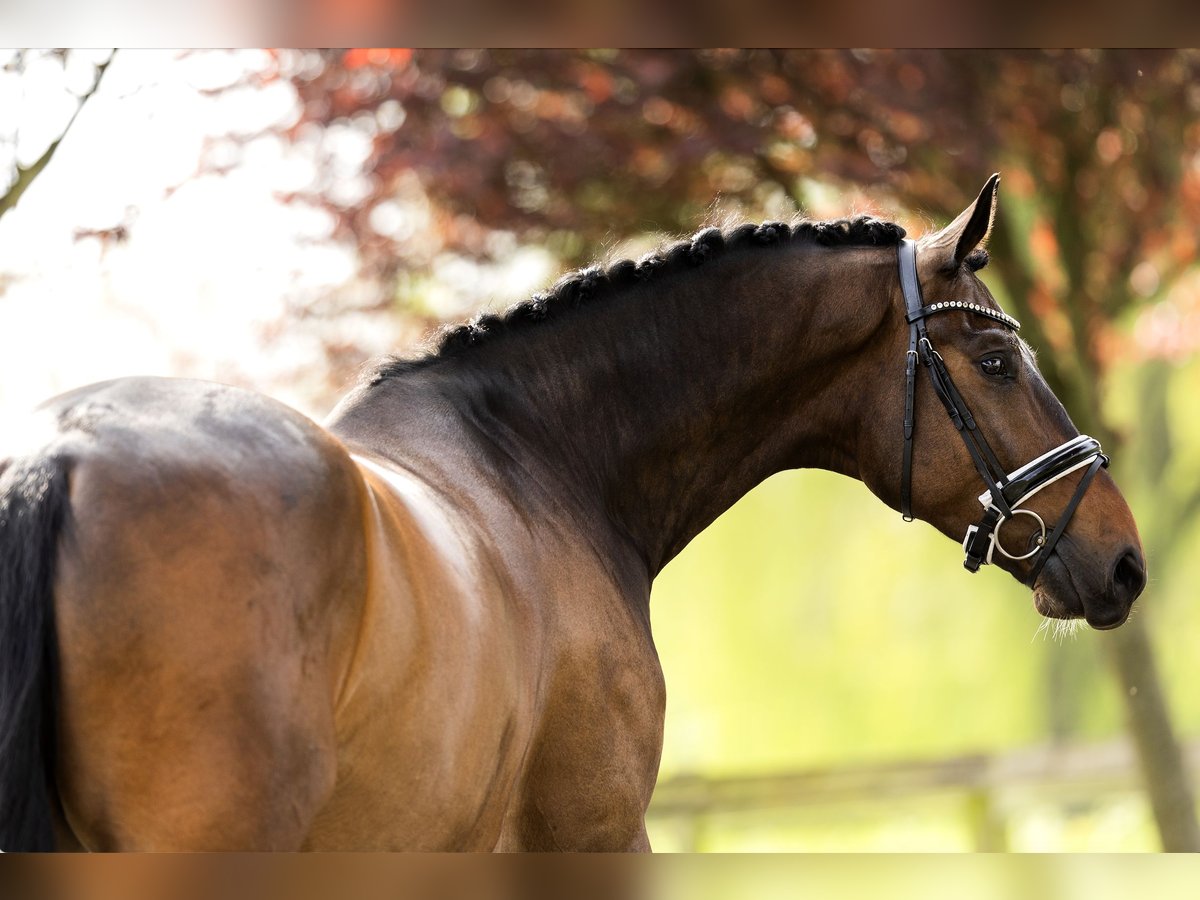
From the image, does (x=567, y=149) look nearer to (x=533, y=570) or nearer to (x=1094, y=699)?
(x=533, y=570)

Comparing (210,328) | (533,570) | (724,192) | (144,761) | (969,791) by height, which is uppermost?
(144,761)

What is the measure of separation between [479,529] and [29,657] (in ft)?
3.20

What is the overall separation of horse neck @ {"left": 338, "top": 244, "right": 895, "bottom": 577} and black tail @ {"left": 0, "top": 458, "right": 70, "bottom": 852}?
4.34 ft

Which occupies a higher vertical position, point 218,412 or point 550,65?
point 218,412

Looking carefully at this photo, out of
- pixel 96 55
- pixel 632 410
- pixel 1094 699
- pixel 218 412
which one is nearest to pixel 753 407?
pixel 632 410

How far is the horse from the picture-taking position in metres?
1.57

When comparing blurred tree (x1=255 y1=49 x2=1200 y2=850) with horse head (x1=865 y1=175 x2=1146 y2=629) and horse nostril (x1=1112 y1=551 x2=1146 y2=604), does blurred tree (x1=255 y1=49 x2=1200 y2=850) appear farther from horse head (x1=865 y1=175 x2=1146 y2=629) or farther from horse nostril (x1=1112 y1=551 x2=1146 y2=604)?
horse nostril (x1=1112 y1=551 x2=1146 y2=604)

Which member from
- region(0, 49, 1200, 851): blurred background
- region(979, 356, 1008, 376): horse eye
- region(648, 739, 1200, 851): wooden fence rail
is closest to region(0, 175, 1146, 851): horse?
region(979, 356, 1008, 376): horse eye

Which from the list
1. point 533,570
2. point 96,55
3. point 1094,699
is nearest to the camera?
Result: point 533,570

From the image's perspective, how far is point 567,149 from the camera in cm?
570

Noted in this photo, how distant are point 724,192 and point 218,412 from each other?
445 cm

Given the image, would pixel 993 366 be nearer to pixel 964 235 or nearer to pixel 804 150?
pixel 964 235

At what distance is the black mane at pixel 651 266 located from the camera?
2.77 m

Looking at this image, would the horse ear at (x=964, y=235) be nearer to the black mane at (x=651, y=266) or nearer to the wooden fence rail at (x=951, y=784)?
the black mane at (x=651, y=266)
